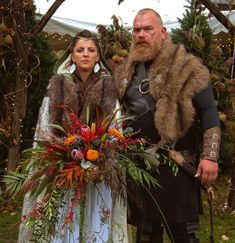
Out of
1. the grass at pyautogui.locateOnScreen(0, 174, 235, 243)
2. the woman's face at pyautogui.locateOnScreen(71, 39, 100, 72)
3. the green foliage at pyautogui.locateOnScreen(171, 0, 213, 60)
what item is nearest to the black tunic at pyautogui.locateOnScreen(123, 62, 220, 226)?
the woman's face at pyautogui.locateOnScreen(71, 39, 100, 72)

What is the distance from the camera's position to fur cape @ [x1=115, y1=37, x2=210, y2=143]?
3.36 metres

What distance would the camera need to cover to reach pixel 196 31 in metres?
7.04

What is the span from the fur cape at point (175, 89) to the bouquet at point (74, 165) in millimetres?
231

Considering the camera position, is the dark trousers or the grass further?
the grass

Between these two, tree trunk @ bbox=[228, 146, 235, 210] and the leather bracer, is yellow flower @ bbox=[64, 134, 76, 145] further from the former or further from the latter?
tree trunk @ bbox=[228, 146, 235, 210]

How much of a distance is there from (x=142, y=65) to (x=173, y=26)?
557cm

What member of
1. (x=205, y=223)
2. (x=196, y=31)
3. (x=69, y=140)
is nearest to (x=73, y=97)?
(x=69, y=140)

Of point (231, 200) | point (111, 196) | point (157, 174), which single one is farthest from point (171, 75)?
point (231, 200)

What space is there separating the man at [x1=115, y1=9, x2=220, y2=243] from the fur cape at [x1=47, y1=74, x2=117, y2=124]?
174 mm

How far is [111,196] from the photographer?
10.7 ft

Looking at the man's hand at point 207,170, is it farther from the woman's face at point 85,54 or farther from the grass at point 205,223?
the grass at point 205,223

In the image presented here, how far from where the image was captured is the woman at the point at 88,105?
325 cm

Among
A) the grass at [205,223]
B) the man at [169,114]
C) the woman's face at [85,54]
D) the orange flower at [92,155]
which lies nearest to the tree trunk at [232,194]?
the grass at [205,223]

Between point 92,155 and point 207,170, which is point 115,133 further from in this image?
point 207,170
